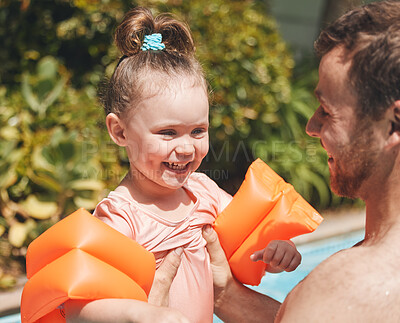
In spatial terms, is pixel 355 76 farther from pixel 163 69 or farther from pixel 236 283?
pixel 236 283

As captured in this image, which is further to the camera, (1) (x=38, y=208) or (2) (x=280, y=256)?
(1) (x=38, y=208)

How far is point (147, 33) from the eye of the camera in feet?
8.71

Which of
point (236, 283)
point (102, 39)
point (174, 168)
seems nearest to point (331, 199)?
point (102, 39)

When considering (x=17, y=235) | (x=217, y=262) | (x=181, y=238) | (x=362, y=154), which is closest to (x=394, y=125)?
(x=362, y=154)

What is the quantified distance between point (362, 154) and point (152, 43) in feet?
3.98

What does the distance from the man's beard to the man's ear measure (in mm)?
64

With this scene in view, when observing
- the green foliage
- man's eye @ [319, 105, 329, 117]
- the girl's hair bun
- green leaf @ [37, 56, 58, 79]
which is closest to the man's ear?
man's eye @ [319, 105, 329, 117]

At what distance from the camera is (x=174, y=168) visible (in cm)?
239

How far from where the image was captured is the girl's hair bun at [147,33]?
257 centimetres

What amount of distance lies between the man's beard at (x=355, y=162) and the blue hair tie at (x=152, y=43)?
109cm

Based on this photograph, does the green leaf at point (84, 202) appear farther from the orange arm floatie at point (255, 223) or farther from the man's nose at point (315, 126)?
the man's nose at point (315, 126)

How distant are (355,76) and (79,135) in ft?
11.8

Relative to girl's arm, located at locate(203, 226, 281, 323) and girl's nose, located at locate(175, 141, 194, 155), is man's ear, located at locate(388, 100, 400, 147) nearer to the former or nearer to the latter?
girl's nose, located at locate(175, 141, 194, 155)

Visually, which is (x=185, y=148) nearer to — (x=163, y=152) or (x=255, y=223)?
(x=163, y=152)
